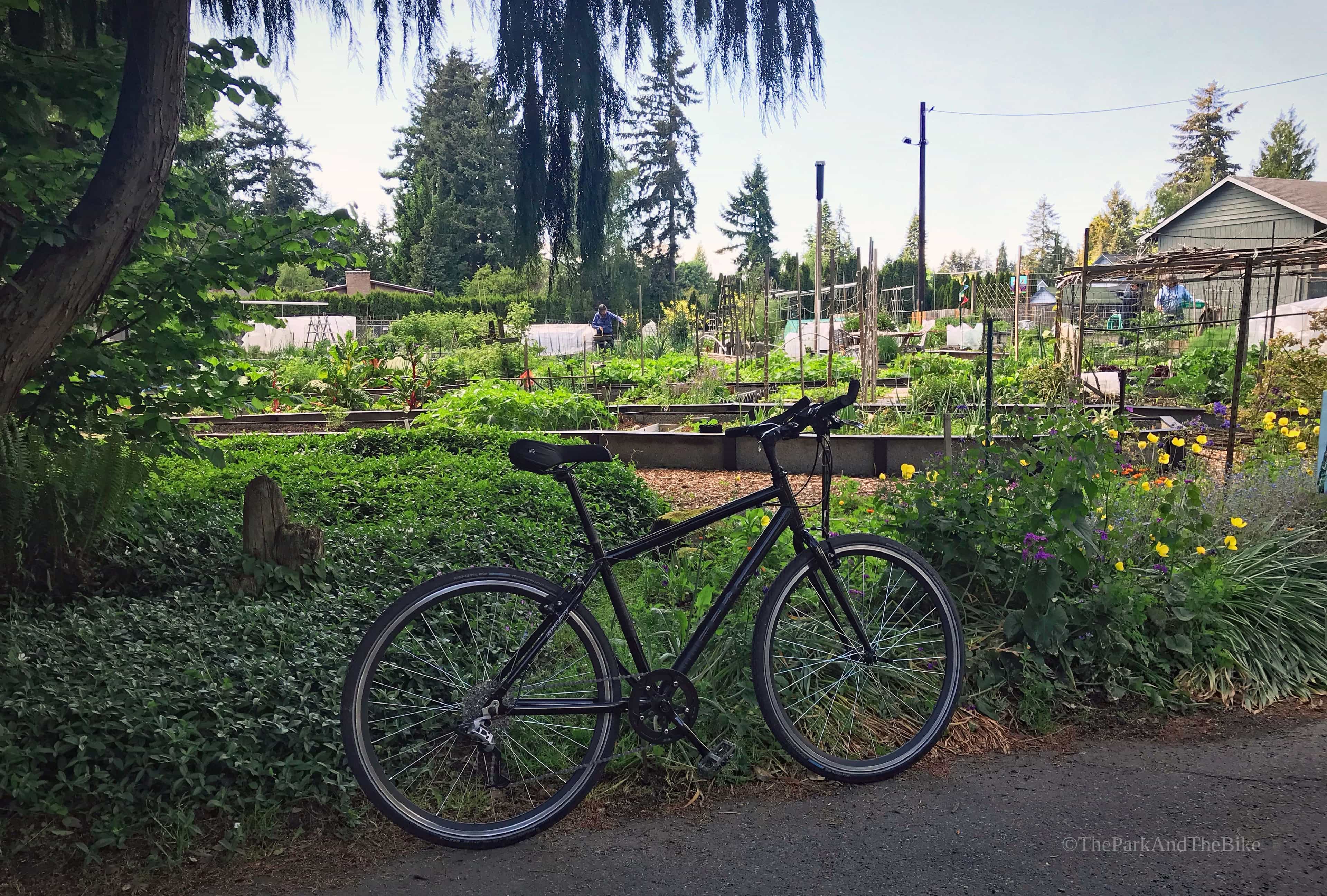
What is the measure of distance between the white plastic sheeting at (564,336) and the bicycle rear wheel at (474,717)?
75.9ft

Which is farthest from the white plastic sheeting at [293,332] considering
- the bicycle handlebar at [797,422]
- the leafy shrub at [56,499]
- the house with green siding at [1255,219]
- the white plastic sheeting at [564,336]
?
the bicycle handlebar at [797,422]

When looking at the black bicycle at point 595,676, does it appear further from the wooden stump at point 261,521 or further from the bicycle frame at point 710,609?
the wooden stump at point 261,521

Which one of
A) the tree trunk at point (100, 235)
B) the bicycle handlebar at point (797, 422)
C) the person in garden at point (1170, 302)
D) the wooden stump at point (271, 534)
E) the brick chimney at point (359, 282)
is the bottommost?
the wooden stump at point (271, 534)

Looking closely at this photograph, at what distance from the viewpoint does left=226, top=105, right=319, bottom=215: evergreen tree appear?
4475 cm

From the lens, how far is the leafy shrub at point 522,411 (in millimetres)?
9805

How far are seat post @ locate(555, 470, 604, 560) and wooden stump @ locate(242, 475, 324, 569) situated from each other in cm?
182

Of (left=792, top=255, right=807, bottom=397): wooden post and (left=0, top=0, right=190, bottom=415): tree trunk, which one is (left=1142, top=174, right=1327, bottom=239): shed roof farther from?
(left=0, top=0, right=190, bottom=415): tree trunk

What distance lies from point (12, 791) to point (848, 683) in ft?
8.20

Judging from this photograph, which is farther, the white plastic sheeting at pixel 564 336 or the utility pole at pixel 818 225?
the white plastic sheeting at pixel 564 336

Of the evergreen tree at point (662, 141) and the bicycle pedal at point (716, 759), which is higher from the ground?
the evergreen tree at point (662, 141)

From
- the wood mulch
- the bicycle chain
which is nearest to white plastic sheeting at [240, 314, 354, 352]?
the wood mulch

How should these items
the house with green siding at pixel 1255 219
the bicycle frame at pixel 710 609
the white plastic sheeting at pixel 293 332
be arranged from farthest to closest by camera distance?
the white plastic sheeting at pixel 293 332 → the house with green siding at pixel 1255 219 → the bicycle frame at pixel 710 609

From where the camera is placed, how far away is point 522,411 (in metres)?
9.88

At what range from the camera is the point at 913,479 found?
3994 mm
